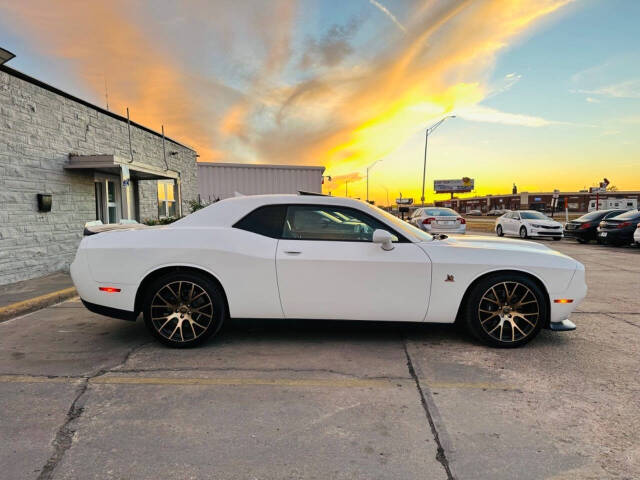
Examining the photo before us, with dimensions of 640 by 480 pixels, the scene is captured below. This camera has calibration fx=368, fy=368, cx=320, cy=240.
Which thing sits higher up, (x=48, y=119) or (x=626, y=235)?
(x=48, y=119)

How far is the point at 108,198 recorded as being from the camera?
32.9ft

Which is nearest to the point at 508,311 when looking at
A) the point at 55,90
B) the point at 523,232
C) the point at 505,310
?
the point at 505,310

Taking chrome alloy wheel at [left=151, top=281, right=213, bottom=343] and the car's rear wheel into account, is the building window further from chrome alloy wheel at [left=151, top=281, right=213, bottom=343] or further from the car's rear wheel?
the car's rear wheel

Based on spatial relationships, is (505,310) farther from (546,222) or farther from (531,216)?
(531,216)

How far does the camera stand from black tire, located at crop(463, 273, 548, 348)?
3.62m

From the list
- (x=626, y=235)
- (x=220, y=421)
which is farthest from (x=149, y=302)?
(x=626, y=235)

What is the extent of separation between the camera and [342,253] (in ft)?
11.8

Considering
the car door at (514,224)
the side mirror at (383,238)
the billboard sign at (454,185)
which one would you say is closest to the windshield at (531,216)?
the car door at (514,224)

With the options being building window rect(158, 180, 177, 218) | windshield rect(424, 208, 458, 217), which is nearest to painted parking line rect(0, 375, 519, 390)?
building window rect(158, 180, 177, 218)

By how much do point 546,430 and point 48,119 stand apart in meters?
9.53

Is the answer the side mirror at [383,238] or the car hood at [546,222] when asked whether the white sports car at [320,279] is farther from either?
the car hood at [546,222]

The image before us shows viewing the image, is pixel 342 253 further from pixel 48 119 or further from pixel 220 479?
pixel 48 119

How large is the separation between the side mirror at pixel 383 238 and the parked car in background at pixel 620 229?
Result: 49.6 feet

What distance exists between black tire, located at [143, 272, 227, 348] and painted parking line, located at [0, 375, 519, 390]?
0.64m
